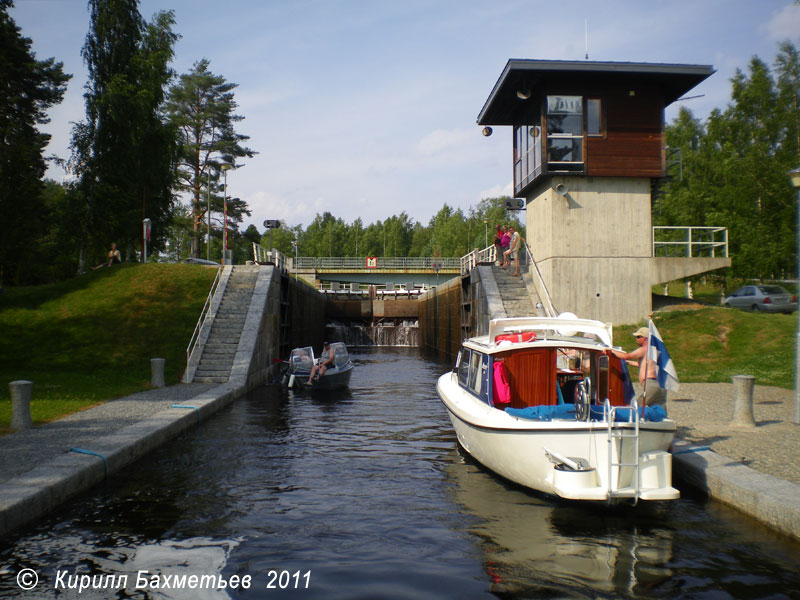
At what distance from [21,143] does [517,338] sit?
3031 centimetres

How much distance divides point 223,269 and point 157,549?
20.8 metres

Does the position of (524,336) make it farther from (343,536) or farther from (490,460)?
(343,536)

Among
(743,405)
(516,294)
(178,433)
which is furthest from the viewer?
(516,294)

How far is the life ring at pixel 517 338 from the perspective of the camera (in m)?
9.91

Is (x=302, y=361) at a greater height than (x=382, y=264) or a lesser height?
lesser

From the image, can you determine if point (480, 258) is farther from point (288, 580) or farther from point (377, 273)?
point (377, 273)

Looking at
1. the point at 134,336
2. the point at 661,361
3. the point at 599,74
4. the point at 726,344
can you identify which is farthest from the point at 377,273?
the point at 661,361

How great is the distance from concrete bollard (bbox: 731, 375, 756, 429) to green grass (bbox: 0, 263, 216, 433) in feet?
44.8

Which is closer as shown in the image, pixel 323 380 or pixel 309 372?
pixel 323 380

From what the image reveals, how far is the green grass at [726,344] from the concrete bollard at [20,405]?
16.8 m

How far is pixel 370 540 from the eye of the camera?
7148 millimetres

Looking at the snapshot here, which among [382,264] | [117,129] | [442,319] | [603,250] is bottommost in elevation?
[442,319]

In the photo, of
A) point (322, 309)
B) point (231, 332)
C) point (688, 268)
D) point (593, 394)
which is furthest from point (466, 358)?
point (322, 309)

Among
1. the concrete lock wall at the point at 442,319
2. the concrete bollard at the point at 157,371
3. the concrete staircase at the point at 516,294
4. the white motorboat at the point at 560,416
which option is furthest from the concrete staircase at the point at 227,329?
the concrete lock wall at the point at 442,319
